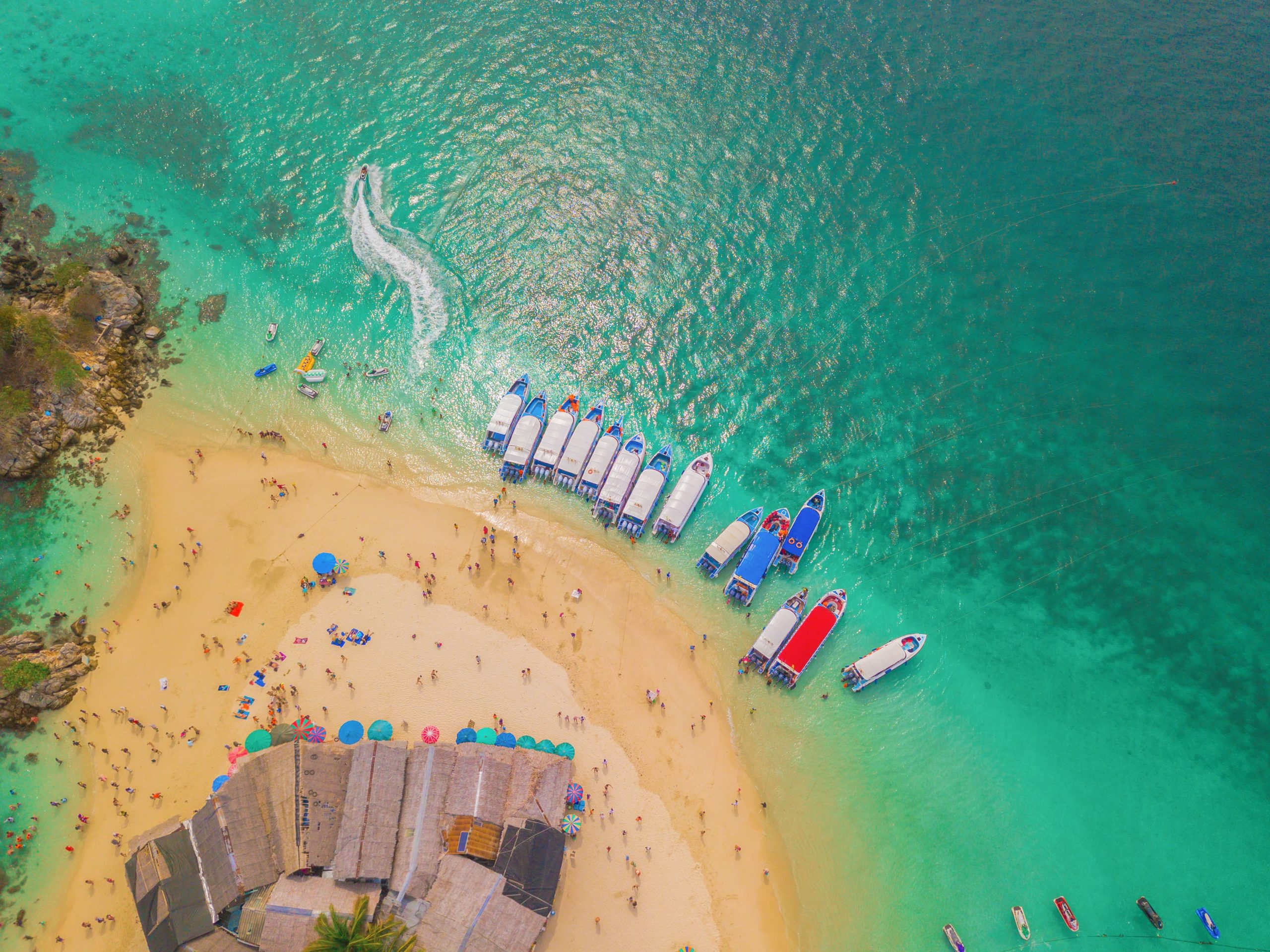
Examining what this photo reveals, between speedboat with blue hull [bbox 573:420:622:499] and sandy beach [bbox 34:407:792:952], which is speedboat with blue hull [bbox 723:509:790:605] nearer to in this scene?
sandy beach [bbox 34:407:792:952]

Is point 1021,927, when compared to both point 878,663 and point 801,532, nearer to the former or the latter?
point 878,663

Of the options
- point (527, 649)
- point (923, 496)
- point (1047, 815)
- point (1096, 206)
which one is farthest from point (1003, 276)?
point (527, 649)

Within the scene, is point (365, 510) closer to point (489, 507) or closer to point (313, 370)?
point (489, 507)

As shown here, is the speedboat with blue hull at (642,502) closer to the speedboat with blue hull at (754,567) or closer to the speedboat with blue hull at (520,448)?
the speedboat with blue hull at (754,567)

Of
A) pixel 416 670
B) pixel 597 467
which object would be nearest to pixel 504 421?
pixel 597 467

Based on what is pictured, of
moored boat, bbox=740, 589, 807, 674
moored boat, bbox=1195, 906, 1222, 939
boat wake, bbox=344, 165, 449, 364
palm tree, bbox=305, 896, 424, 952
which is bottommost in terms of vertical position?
palm tree, bbox=305, 896, 424, 952

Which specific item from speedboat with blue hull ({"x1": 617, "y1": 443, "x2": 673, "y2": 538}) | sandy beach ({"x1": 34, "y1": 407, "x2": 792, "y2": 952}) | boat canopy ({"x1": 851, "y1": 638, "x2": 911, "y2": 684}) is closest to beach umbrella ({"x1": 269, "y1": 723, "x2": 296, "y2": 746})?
sandy beach ({"x1": 34, "y1": 407, "x2": 792, "y2": 952})

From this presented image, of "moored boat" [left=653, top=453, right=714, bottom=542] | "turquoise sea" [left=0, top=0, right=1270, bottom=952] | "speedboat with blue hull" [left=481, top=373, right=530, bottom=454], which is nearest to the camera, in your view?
"turquoise sea" [left=0, top=0, right=1270, bottom=952]
